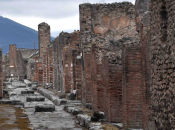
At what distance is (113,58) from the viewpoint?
8.88 meters

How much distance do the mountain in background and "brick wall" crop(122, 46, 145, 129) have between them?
155m

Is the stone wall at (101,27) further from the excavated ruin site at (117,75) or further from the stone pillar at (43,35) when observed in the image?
the stone pillar at (43,35)

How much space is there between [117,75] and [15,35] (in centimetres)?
17458

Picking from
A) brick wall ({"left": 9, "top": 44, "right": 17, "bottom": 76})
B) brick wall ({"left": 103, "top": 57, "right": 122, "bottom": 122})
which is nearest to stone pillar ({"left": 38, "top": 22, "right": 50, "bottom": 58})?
brick wall ({"left": 103, "top": 57, "right": 122, "bottom": 122})

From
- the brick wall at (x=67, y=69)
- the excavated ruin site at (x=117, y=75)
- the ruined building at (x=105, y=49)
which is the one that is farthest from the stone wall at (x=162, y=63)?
the brick wall at (x=67, y=69)

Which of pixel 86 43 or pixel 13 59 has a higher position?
pixel 13 59

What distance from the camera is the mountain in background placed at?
167613 mm

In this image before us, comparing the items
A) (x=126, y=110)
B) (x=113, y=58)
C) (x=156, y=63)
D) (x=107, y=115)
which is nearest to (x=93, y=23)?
(x=113, y=58)

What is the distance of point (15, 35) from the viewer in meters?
178

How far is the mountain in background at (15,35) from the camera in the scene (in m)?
168

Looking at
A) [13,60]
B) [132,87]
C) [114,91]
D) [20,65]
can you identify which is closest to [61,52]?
[114,91]

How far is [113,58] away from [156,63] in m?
3.37

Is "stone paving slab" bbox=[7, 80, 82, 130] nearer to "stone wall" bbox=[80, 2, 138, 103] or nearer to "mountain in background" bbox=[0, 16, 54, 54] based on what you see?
"stone wall" bbox=[80, 2, 138, 103]

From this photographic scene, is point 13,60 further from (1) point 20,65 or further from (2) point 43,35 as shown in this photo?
(2) point 43,35
